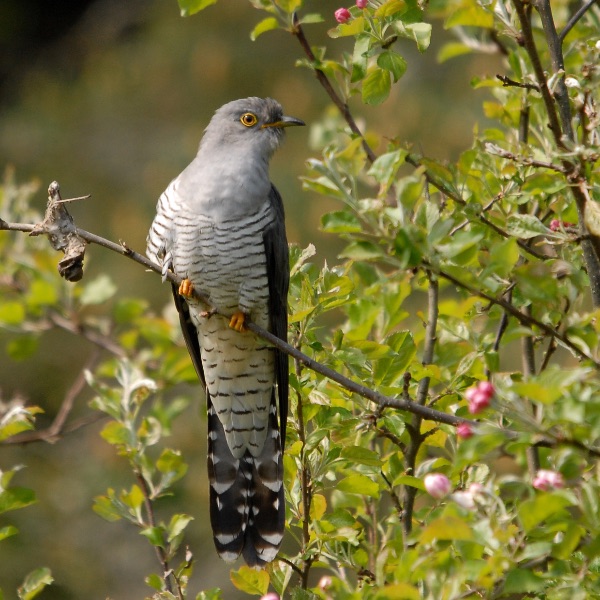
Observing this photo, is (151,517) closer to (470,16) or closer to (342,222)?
(342,222)

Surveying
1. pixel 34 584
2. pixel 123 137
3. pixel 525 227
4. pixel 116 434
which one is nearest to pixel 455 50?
pixel 525 227

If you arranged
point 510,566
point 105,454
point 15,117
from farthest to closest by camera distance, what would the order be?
point 15,117 → point 105,454 → point 510,566

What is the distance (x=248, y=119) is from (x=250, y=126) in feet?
0.12

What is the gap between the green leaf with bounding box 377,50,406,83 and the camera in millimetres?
2139

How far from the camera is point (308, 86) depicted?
8.61m

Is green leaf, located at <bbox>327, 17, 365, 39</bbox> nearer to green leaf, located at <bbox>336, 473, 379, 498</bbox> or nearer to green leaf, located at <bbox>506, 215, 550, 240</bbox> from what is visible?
green leaf, located at <bbox>506, 215, 550, 240</bbox>

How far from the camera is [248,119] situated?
3.66 meters

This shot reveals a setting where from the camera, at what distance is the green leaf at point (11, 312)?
11.0ft

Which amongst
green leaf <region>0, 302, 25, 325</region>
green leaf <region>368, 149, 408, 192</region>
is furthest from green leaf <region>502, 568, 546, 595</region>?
green leaf <region>0, 302, 25, 325</region>

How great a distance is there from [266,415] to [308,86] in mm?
5655

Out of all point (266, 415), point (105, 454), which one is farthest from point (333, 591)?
point (105, 454)

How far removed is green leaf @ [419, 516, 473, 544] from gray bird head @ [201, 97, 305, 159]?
7.78ft

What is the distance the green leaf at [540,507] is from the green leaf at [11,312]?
7.99ft

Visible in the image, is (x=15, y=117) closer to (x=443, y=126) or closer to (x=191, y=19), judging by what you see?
(x=191, y=19)
